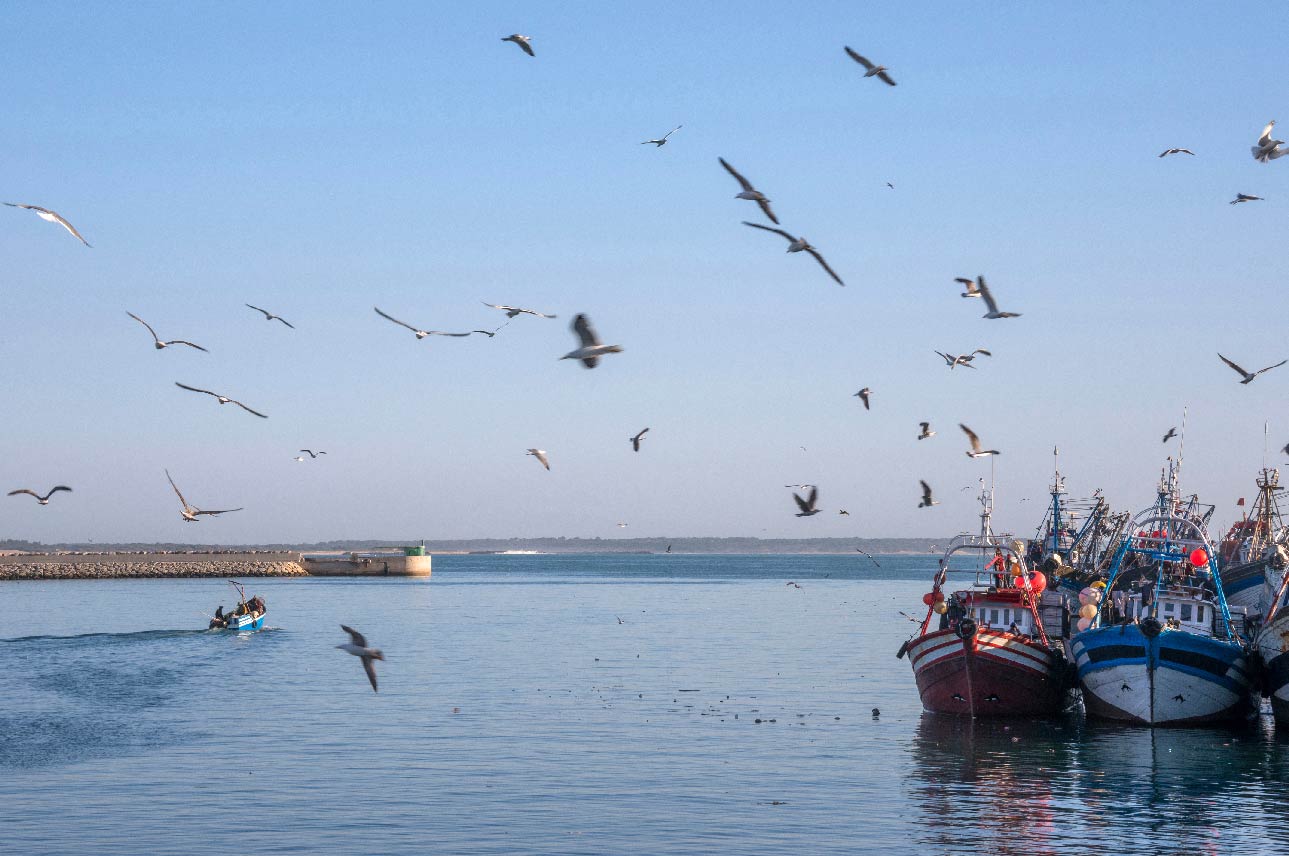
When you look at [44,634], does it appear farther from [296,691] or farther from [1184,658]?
[1184,658]

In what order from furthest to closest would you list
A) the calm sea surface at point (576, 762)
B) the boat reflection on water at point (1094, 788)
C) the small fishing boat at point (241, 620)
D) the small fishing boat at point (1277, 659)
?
the small fishing boat at point (241, 620) → the small fishing boat at point (1277, 659) → the calm sea surface at point (576, 762) → the boat reflection on water at point (1094, 788)

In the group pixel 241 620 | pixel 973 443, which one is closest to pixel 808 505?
pixel 973 443

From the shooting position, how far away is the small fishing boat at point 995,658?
43812 mm

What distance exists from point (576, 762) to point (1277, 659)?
2108cm

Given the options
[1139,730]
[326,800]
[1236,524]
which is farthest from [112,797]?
[1236,524]

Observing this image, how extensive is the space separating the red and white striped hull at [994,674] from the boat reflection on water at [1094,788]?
60 centimetres

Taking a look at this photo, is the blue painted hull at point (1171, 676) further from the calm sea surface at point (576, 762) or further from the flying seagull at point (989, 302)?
the flying seagull at point (989, 302)

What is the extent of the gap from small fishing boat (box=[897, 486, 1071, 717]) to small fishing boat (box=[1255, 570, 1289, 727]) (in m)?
6.08

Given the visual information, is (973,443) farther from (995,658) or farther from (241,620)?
(241,620)

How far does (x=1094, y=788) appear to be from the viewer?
3288 cm

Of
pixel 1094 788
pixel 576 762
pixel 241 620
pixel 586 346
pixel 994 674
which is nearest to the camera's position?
pixel 586 346

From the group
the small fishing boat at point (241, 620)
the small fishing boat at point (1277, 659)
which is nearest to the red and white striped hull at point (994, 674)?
the small fishing boat at point (1277, 659)

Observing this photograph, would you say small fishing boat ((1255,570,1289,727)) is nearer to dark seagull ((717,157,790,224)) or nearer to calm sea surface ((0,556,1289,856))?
calm sea surface ((0,556,1289,856))

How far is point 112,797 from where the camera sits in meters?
31.5
